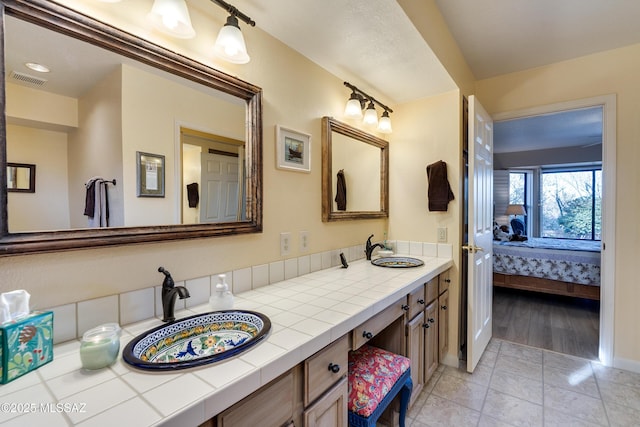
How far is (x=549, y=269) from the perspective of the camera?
3619 mm

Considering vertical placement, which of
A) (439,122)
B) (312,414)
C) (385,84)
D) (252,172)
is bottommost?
(312,414)

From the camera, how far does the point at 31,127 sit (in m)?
0.85

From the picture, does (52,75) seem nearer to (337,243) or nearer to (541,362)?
(337,243)

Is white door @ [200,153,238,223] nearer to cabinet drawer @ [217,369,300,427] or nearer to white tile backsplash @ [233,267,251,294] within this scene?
white tile backsplash @ [233,267,251,294]

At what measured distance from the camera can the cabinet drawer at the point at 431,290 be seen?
1.86 meters

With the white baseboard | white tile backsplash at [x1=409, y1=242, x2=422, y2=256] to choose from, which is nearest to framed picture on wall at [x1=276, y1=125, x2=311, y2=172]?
white tile backsplash at [x1=409, y1=242, x2=422, y2=256]

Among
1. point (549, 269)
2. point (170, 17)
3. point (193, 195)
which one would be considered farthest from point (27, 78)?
point (549, 269)

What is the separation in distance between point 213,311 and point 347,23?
1.48 meters

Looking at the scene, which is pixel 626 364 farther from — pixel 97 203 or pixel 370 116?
pixel 97 203

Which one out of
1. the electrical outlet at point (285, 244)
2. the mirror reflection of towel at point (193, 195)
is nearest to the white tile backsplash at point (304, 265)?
the electrical outlet at point (285, 244)

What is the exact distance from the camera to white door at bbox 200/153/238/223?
49.9 inches

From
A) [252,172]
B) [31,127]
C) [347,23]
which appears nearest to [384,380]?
[252,172]

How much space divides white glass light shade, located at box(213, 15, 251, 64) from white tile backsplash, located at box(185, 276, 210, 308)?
3.14ft

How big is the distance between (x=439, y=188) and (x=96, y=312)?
84.3 inches
